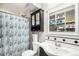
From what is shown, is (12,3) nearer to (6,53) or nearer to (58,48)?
(6,53)

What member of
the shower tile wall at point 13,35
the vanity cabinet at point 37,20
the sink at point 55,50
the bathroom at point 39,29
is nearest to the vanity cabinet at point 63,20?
the bathroom at point 39,29

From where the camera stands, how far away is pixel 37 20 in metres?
1.28

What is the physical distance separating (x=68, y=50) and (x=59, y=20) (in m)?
0.42

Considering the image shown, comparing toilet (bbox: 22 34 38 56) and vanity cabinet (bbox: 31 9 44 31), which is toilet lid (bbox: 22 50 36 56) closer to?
toilet (bbox: 22 34 38 56)

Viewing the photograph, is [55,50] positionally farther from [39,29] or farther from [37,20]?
[37,20]

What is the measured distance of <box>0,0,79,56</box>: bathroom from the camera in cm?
111

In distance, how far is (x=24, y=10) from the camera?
1.26 metres

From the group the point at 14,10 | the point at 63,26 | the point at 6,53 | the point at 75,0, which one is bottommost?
the point at 6,53

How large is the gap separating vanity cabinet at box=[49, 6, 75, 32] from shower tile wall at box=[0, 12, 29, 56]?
39 centimetres

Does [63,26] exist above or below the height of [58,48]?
above

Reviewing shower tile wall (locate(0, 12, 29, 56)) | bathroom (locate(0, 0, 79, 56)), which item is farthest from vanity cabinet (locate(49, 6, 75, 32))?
shower tile wall (locate(0, 12, 29, 56))

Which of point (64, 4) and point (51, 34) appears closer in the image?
point (64, 4)

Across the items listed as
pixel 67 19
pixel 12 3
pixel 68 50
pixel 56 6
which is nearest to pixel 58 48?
pixel 68 50

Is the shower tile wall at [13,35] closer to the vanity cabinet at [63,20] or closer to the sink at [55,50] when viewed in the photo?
the sink at [55,50]
